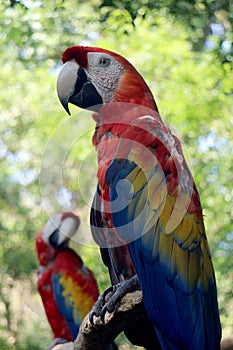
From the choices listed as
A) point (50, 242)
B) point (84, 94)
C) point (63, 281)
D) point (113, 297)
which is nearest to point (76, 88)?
point (84, 94)

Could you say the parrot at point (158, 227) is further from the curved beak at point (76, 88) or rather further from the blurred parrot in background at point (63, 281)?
the blurred parrot in background at point (63, 281)

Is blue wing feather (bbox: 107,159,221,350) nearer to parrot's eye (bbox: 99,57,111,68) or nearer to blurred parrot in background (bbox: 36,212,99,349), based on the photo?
parrot's eye (bbox: 99,57,111,68)

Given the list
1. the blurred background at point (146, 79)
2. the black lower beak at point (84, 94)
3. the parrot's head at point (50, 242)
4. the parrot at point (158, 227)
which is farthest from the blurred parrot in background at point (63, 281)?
the parrot at point (158, 227)

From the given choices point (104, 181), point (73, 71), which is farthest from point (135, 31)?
point (104, 181)

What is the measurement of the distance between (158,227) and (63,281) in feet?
4.98

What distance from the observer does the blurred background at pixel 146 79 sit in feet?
10.1

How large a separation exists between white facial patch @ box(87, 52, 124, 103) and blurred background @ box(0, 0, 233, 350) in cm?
75

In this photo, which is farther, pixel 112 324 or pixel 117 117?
pixel 117 117

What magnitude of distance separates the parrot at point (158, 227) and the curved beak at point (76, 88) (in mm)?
124

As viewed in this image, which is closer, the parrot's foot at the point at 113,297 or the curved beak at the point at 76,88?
the parrot's foot at the point at 113,297

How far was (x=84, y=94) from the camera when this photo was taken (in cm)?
170

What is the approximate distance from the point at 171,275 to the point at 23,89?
2.84 metres

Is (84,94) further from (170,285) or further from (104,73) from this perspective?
(170,285)

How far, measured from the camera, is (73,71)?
1686 mm
